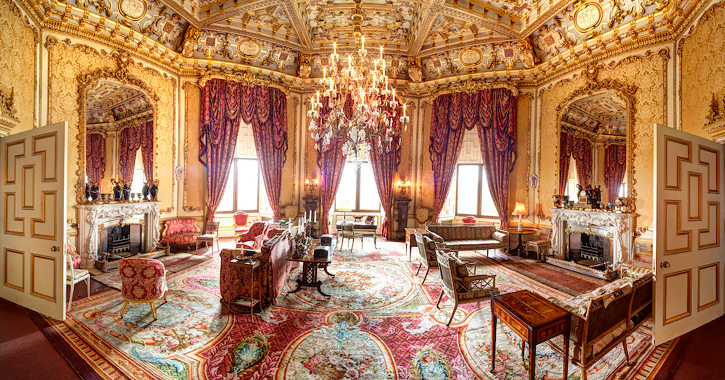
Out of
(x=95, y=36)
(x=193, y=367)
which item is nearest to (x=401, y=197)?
(x=193, y=367)

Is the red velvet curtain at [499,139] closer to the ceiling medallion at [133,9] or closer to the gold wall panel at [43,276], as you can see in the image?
the ceiling medallion at [133,9]

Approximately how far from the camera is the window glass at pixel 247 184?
32.1 feet

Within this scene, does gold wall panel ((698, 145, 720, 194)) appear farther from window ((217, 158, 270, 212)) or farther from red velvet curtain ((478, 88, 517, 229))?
window ((217, 158, 270, 212))

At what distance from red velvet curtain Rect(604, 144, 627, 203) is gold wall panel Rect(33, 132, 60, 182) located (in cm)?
1320

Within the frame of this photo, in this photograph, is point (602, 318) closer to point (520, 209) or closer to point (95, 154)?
point (520, 209)

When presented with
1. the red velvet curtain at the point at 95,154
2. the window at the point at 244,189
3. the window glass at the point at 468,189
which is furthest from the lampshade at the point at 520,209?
the red velvet curtain at the point at 95,154

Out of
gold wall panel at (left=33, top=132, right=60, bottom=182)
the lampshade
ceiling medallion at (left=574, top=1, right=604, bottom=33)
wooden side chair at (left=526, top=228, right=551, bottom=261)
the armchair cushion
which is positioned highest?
ceiling medallion at (left=574, top=1, right=604, bottom=33)

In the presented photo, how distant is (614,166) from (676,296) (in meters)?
8.45

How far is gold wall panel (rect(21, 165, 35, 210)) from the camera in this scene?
3402 millimetres

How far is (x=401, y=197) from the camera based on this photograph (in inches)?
371

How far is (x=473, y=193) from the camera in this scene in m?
9.72

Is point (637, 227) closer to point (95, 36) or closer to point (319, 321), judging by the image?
point (319, 321)

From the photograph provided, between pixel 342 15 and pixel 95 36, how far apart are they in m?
5.42

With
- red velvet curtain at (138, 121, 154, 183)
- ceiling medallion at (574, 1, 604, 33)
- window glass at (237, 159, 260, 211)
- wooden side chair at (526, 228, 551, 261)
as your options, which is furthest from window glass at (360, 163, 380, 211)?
ceiling medallion at (574, 1, 604, 33)
